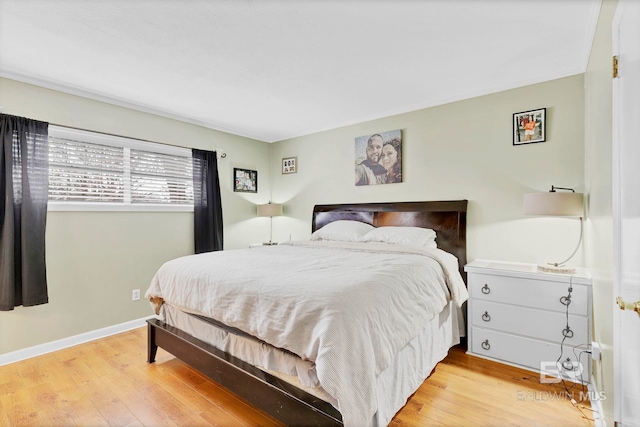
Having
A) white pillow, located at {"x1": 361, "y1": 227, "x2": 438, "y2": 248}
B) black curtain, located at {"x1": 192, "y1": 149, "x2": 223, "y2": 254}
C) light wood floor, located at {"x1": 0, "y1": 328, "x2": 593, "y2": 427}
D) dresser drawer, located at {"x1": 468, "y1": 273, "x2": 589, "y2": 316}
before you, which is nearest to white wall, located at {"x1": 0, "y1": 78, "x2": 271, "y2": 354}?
black curtain, located at {"x1": 192, "y1": 149, "x2": 223, "y2": 254}

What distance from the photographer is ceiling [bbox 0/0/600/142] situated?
1.76m

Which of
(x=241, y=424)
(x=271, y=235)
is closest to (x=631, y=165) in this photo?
(x=241, y=424)

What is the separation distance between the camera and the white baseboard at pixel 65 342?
98.7 inches

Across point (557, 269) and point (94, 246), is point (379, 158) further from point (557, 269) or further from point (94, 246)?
point (94, 246)

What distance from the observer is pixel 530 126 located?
8.83 ft

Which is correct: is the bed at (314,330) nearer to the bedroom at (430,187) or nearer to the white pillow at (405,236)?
the white pillow at (405,236)

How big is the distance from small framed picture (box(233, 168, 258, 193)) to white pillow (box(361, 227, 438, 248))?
6.97ft

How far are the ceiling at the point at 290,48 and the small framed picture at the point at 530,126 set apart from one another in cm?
30

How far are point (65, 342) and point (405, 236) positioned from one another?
340 cm

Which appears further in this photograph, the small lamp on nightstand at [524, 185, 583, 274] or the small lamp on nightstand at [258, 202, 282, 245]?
the small lamp on nightstand at [258, 202, 282, 245]

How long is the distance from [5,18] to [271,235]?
367 centimetres

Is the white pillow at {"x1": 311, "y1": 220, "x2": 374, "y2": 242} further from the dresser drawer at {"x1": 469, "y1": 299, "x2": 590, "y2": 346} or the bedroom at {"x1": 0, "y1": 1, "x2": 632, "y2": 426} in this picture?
the dresser drawer at {"x1": 469, "y1": 299, "x2": 590, "y2": 346}

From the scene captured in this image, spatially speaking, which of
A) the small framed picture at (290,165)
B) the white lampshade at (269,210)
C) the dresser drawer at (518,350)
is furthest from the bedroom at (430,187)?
the white lampshade at (269,210)

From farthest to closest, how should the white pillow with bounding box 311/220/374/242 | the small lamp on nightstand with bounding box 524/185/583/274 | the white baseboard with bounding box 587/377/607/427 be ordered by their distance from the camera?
the white pillow with bounding box 311/220/374/242
the small lamp on nightstand with bounding box 524/185/583/274
the white baseboard with bounding box 587/377/607/427
